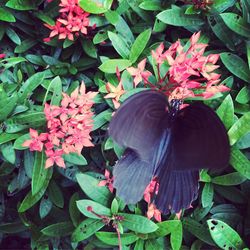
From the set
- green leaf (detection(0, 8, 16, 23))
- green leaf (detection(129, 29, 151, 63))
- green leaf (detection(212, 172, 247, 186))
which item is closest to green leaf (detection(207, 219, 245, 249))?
green leaf (detection(212, 172, 247, 186))

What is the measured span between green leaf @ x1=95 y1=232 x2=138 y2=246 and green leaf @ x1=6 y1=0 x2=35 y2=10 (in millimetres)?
787

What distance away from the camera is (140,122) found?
101cm

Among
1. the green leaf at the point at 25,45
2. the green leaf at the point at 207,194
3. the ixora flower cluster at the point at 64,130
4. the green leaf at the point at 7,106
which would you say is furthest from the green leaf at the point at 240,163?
the green leaf at the point at 25,45

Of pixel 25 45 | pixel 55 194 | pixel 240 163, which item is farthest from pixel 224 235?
pixel 25 45

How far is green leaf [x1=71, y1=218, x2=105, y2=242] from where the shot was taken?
145cm

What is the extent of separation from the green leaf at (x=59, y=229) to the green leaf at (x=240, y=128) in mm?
618

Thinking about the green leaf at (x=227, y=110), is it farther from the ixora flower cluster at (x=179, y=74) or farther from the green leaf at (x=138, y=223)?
the green leaf at (x=138, y=223)

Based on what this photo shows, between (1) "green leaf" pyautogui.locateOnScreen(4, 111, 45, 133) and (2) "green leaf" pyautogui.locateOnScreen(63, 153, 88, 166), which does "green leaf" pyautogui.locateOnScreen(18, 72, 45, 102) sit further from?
(2) "green leaf" pyautogui.locateOnScreen(63, 153, 88, 166)

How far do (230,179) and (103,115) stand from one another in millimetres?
442

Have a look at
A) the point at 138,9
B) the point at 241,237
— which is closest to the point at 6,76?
the point at 138,9

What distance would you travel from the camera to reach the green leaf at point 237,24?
4.81ft

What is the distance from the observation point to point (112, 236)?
147 cm

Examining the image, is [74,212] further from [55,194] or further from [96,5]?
[96,5]

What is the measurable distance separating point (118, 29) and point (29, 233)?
2.72 ft
